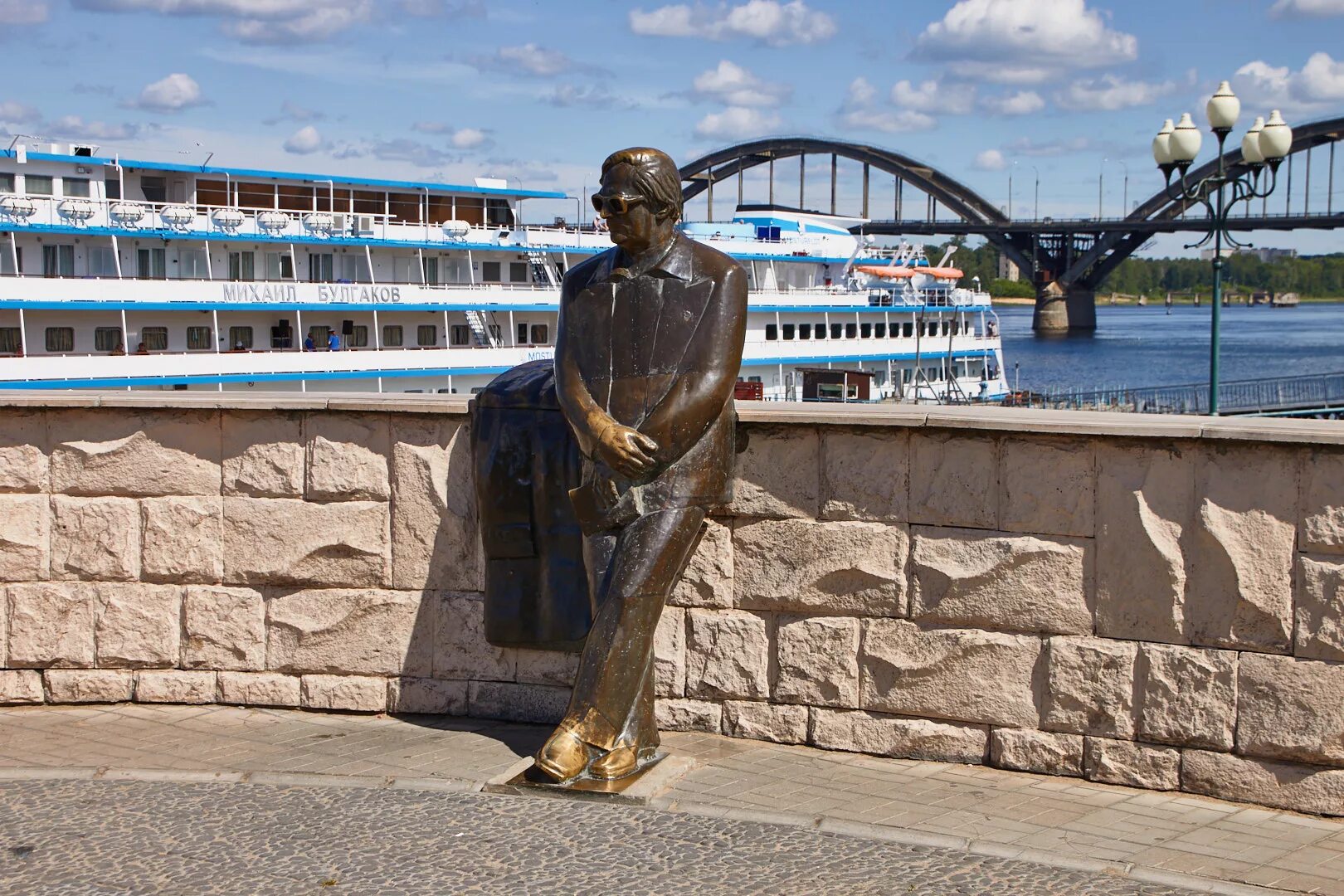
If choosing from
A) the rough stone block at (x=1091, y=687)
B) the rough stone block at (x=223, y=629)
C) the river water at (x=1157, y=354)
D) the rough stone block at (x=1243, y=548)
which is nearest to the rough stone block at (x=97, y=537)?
the rough stone block at (x=223, y=629)

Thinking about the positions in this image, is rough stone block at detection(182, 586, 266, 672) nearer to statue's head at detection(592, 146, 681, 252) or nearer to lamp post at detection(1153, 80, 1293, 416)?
statue's head at detection(592, 146, 681, 252)

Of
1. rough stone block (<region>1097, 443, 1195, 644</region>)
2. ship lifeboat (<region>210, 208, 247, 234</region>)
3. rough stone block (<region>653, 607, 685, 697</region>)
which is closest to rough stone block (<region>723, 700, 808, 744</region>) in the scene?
rough stone block (<region>653, 607, 685, 697</region>)

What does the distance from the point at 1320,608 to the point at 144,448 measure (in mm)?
4324

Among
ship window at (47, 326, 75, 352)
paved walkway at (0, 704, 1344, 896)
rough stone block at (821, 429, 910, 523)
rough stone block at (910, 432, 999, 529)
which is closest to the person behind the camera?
paved walkway at (0, 704, 1344, 896)

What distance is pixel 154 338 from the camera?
30.2 m

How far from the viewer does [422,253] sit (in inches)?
1387

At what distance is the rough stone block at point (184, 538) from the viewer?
6074 millimetres

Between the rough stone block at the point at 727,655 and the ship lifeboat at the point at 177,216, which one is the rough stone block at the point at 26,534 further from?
the ship lifeboat at the point at 177,216

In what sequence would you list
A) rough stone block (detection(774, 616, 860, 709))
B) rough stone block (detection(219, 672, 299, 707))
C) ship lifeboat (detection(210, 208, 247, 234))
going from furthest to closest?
Answer: ship lifeboat (detection(210, 208, 247, 234)), rough stone block (detection(219, 672, 299, 707)), rough stone block (detection(774, 616, 860, 709))

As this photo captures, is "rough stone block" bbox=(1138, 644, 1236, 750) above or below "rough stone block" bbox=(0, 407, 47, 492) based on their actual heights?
below

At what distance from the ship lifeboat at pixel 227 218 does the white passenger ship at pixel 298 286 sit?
0.04 m

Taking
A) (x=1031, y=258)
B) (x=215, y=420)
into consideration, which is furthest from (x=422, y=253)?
(x=1031, y=258)

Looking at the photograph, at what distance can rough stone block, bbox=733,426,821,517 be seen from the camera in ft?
17.7

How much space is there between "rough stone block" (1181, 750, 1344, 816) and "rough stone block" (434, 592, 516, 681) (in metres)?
2.47
